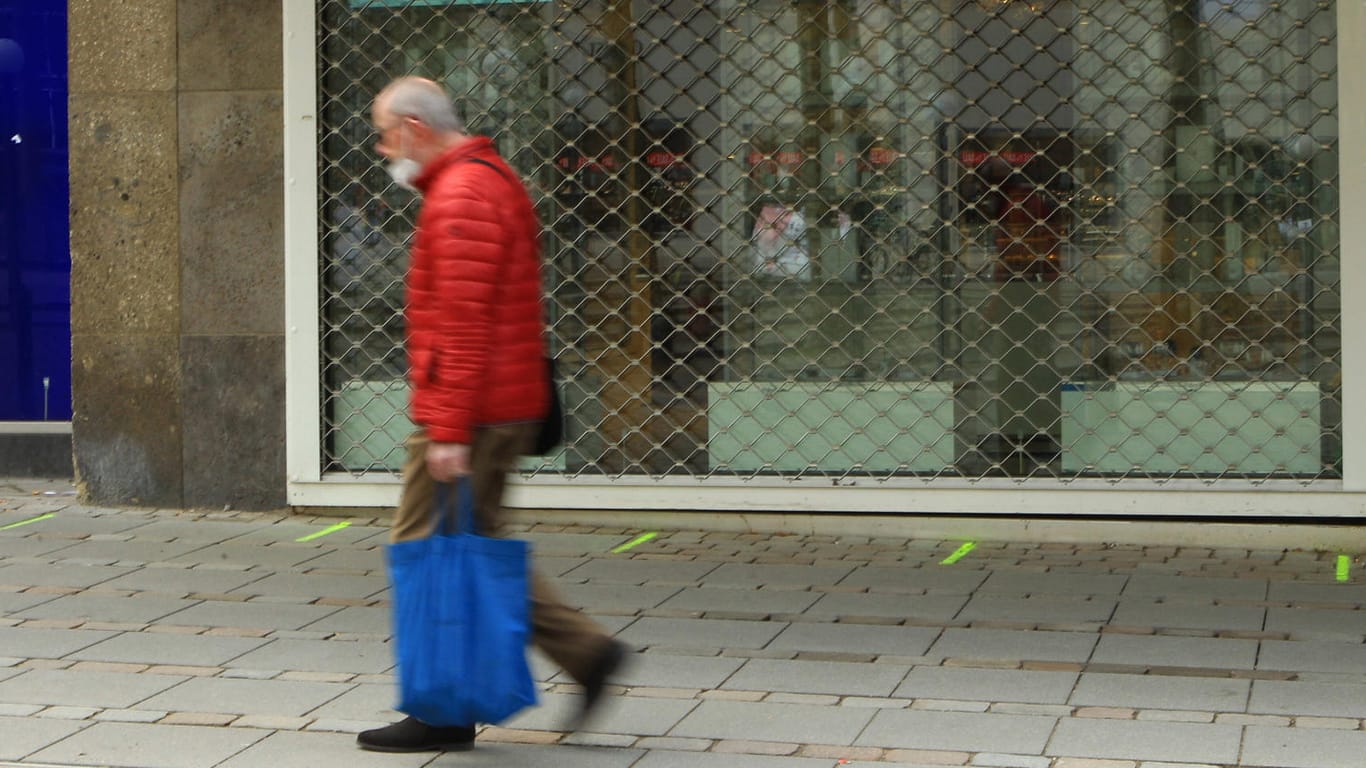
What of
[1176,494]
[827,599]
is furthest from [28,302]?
[1176,494]

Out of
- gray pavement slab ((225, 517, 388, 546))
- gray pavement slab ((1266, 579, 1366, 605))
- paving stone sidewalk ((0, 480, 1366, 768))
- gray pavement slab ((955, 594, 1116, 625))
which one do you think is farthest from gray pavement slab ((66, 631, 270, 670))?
gray pavement slab ((1266, 579, 1366, 605))

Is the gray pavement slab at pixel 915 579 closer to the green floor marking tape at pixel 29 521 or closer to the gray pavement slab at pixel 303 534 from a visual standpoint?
the gray pavement slab at pixel 303 534

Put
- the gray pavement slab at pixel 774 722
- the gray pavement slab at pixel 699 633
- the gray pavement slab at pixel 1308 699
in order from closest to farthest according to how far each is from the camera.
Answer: the gray pavement slab at pixel 774 722 → the gray pavement slab at pixel 1308 699 → the gray pavement slab at pixel 699 633

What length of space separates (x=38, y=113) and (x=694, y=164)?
4293 mm

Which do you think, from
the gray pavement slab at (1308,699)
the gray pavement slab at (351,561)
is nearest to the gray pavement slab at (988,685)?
the gray pavement slab at (1308,699)

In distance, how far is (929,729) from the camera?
515 cm

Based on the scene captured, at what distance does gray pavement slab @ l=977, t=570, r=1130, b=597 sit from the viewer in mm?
7340

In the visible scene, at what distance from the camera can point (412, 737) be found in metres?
4.91

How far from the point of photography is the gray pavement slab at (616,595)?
23.2ft

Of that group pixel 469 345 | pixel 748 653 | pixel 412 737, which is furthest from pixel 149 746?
pixel 748 653

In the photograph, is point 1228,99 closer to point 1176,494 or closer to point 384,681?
point 1176,494

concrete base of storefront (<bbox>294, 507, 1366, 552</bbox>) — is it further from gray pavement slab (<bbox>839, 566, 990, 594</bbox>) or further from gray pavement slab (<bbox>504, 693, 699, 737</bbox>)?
gray pavement slab (<bbox>504, 693, 699, 737</bbox>)

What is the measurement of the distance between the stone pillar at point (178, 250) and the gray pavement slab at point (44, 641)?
9.73 feet

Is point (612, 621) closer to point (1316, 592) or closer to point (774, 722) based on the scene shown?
point (774, 722)
